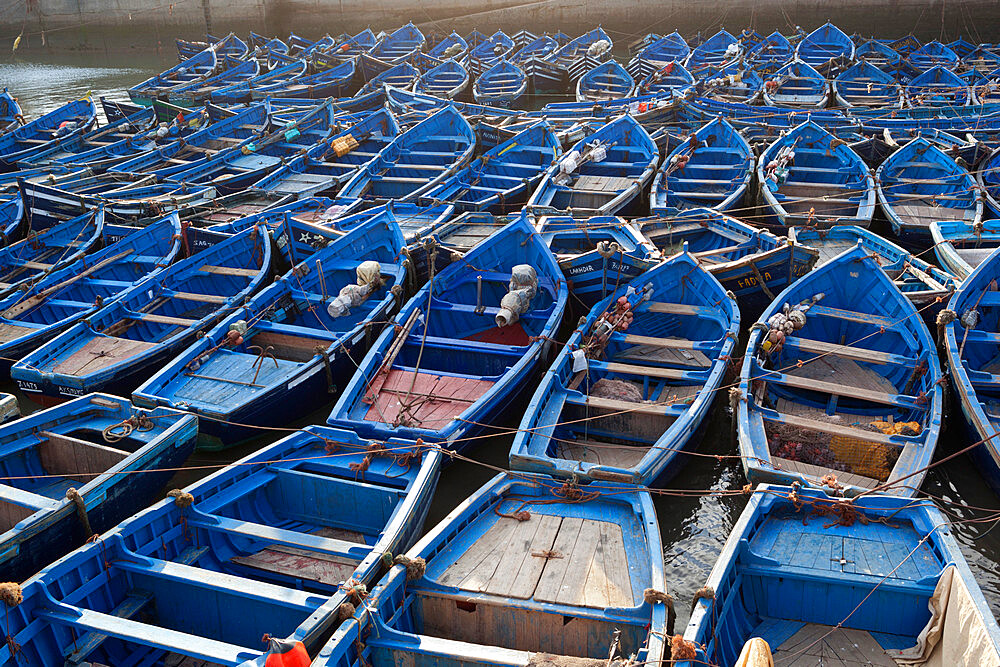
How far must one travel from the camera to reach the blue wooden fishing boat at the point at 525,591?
723 cm

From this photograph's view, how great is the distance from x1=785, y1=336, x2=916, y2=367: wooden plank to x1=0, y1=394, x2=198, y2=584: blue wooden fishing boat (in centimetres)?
882

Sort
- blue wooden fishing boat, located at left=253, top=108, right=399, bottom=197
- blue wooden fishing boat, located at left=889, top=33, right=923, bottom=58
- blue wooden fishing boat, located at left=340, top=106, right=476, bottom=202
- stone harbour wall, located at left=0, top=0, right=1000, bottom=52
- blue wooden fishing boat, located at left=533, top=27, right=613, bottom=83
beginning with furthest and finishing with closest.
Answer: stone harbour wall, located at left=0, top=0, right=1000, bottom=52 → blue wooden fishing boat, located at left=889, top=33, right=923, bottom=58 → blue wooden fishing boat, located at left=533, top=27, right=613, bottom=83 → blue wooden fishing boat, located at left=253, top=108, right=399, bottom=197 → blue wooden fishing boat, located at left=340, top=106, right=476, bottom=202

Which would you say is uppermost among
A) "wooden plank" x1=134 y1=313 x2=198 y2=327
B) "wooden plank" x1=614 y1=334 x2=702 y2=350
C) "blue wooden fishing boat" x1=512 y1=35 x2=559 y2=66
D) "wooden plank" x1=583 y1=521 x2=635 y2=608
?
"blue wooden fishing boat" x1=512 y1=35 x2=559 y2=66

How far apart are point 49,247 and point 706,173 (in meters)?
15.6

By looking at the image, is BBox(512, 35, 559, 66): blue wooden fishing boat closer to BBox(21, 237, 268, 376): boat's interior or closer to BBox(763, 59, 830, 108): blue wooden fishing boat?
BBox(763, 59, 830, 108): blue wooden fishing boat

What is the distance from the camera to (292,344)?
510 inches

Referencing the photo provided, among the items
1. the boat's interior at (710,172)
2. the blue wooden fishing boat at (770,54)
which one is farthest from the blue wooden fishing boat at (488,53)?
the boat's interior at (710,172)

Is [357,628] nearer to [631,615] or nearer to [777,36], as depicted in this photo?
[631,615]

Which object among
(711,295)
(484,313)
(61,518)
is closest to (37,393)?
(61,518)

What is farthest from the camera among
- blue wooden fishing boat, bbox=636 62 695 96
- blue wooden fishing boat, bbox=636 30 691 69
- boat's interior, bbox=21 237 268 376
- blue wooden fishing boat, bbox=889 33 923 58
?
blue wooden fishing boat, bbox=636 30 691 69

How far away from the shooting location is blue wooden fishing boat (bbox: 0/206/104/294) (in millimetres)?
15836

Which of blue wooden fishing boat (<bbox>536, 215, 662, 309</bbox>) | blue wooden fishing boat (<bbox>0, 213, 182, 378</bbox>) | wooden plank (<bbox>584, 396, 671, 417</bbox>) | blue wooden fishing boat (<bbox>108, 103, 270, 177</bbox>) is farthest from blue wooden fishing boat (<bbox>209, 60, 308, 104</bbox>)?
wooden plank (<bbox>584, 396, 671, 417</bbox>)

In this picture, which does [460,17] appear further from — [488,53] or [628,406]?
[628,406]

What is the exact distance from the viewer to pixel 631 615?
737cm
